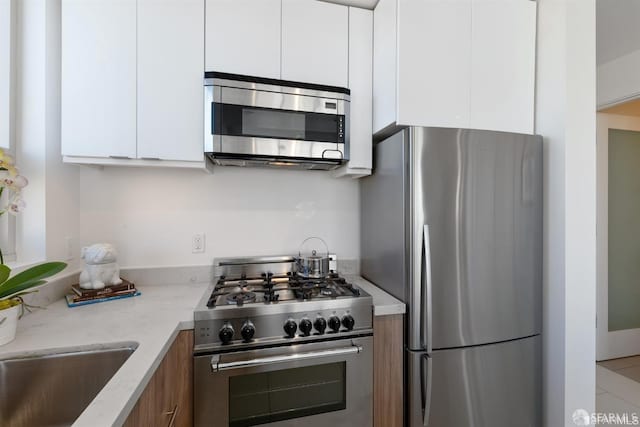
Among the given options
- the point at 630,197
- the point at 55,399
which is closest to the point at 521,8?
the point at 630,197

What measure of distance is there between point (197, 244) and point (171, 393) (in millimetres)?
898

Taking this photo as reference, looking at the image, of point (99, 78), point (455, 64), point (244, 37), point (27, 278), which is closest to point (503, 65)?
point (455, 64)

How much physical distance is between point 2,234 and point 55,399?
89cm

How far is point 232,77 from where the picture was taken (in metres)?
1.45

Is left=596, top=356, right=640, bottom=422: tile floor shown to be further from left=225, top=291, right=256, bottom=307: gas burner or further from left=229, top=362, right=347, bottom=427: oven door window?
→ left=225, top=291, right=256, bottom=307: gas burner

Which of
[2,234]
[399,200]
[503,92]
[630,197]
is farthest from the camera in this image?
[630,197]

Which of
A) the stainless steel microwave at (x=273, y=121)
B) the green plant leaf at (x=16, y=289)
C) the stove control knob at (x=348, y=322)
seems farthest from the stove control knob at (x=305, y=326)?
the green plant leaf at (x=16, y=289)

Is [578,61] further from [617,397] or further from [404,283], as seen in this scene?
[617,397]

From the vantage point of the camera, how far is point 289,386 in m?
1.27

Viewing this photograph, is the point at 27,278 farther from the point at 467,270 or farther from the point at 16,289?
the point at 467,270

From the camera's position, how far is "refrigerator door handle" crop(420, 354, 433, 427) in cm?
133

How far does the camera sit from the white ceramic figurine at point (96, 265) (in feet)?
4.63

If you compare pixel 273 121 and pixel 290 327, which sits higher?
pixel 273 121
